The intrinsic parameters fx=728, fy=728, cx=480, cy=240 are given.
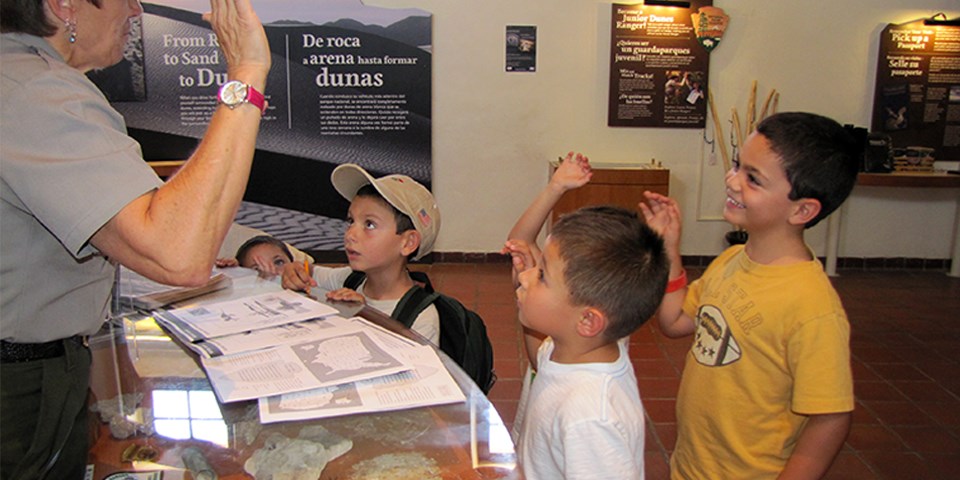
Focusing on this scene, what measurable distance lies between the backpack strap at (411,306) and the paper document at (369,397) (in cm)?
46

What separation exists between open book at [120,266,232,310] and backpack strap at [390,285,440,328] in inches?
20.1

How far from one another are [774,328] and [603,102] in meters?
4.42

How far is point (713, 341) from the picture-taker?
162 cm

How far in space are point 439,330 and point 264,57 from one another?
34.6 inches

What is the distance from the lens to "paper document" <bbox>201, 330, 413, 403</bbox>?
1301 mm

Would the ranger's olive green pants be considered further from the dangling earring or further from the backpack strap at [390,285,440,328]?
the backpack strap at [390,285,440,328]

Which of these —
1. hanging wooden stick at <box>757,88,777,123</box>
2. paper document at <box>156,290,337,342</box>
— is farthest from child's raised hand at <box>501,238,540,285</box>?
hanging wooden stick at <box>757,88,777,123</box>

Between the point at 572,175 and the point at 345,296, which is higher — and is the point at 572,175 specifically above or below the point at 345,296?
above

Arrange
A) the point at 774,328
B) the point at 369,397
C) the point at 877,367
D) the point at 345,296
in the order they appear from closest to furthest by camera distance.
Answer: the point at 369,397 → the point at 774,328 → the point at 345,296 → the point at 877,367

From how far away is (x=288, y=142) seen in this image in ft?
18.6

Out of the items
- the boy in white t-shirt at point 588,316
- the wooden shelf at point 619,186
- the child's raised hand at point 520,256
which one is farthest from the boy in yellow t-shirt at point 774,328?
the wooden shelf at point 619,186

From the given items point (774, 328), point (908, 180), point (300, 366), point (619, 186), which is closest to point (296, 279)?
point (300, 366)

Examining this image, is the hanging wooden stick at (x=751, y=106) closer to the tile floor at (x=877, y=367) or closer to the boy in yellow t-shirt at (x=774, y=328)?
the tile floor at (x=877, y=367)

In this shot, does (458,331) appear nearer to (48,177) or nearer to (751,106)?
(48,177)
